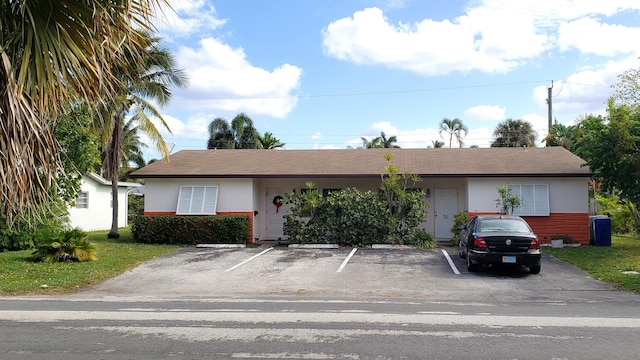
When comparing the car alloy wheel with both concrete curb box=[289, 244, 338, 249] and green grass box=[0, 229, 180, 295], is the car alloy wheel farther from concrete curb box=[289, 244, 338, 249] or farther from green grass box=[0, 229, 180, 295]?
green grass box=[0, 229, 180, 295]

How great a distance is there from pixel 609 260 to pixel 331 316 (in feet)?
35.3

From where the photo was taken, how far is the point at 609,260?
15250mm

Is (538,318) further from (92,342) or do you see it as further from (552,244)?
(552,244)

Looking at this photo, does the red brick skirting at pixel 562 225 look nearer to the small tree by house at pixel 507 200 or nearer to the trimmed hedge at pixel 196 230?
the small tree by house at pixel 507 200

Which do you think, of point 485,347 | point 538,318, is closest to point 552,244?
point 538,318

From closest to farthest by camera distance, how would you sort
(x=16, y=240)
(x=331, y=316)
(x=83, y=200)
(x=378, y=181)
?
(x=331, y=316), (x=16, y=240), (x=378, y=181), (x=83, y=200)

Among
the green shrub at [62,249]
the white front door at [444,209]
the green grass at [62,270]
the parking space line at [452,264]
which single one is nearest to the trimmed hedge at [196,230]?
the green grass at [62,270]

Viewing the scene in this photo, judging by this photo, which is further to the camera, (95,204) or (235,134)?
(235,134)

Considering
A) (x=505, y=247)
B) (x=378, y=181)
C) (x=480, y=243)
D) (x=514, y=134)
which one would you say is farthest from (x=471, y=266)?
(x=514, y=134)

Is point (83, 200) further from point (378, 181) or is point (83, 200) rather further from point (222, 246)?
point (378, 181)

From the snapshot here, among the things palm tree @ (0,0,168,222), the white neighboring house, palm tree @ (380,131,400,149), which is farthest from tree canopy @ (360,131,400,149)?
palm tree @ (0,0,168,222)

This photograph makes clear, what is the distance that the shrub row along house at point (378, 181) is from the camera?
65.3 feet

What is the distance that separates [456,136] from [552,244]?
35396 millimetres

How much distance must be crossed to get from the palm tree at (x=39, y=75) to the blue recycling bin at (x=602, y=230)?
19.2 meters
